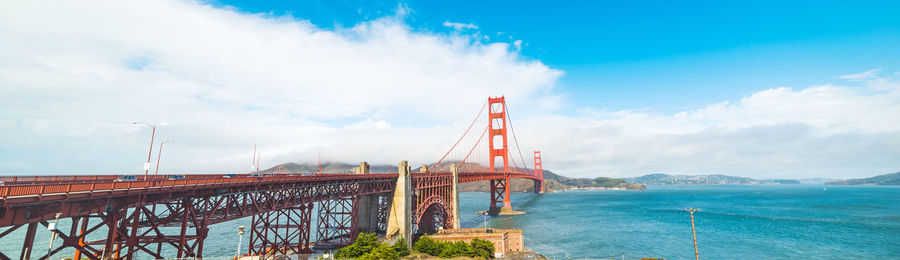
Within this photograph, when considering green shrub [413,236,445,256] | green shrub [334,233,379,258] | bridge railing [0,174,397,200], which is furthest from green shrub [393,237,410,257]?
bridge railing [0,174,397,200]

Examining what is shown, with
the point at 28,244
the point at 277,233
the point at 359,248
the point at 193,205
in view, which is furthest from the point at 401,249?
the point at 28,244

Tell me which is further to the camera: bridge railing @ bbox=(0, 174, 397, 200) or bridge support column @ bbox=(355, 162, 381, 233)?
bridge support column @ bbox=(355, 162, 381, 233)

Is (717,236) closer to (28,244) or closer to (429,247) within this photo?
(429,247)

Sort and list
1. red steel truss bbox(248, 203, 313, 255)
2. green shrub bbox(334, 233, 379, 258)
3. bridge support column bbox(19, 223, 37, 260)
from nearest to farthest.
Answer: bridge support column bbox(19, 223, 37, 260) < red steel truss bbox(248, 203, 313, 255) < green shrub bbox(334, 233, 379, 258)

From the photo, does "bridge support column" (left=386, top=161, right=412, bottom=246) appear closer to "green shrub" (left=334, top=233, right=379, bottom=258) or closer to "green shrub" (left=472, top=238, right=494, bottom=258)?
"green shrub" (left=334, top=233, right=379, bottom=258)

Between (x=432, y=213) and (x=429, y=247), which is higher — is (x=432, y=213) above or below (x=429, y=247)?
above

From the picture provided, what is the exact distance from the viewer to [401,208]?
47906 mm

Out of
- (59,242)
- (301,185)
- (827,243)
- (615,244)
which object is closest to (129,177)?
(301,185)

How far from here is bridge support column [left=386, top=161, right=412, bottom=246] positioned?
47.3 meters

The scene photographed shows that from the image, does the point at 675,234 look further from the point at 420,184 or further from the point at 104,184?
the point at 104,184

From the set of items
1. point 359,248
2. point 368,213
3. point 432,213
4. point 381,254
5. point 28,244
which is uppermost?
point 28,244

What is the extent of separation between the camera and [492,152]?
11856cm

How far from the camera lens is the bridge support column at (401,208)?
4731cm

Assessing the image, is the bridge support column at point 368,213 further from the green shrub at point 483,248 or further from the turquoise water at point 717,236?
the turquoise water at point 717,236
